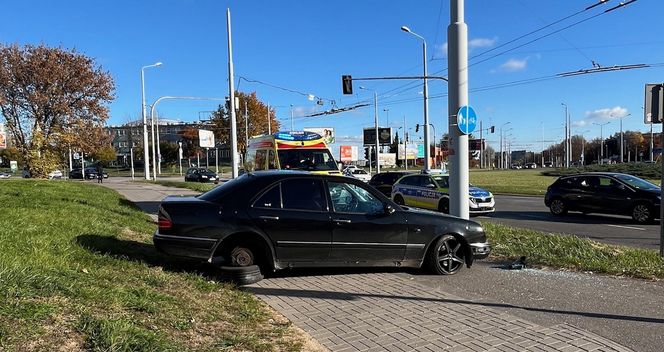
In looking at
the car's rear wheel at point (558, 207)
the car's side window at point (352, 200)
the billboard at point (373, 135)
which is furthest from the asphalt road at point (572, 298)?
the billboard at point (373, 135)

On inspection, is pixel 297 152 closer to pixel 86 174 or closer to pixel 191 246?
pixel 191 246

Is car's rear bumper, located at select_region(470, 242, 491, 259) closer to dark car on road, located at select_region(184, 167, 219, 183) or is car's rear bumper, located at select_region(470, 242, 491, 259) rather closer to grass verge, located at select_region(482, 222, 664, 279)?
grass verge, located at select_region(482, 222, 664, 279)

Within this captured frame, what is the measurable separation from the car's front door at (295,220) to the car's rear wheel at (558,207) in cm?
1412

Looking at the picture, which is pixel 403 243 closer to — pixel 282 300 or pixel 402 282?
pixel 402 282

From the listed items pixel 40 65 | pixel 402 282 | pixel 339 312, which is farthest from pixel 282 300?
pixel 40 65

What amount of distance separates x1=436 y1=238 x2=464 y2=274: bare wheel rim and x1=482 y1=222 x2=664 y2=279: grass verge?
1485mm

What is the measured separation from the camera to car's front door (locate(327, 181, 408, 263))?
7.09 meters

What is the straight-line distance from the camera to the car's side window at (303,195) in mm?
7055

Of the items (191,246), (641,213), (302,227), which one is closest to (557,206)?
(641,213)

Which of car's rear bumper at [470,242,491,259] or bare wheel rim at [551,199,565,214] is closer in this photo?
car's rear bumper at [470,242,491,259]

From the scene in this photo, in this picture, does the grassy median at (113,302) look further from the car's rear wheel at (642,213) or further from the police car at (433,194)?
the car's rear wheel at (642,213)

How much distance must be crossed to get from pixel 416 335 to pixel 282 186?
2911mm

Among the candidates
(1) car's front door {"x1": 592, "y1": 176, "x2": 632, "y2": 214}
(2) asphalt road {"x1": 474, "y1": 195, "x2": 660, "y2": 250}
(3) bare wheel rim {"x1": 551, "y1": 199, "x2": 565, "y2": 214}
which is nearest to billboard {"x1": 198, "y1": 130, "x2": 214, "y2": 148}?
(2) asphalt road {"x1": 474, "y1": 195, "x2": 660, "y2": 250}

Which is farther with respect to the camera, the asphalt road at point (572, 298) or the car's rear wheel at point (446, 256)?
the car's rear wheel at point (446, 256)
